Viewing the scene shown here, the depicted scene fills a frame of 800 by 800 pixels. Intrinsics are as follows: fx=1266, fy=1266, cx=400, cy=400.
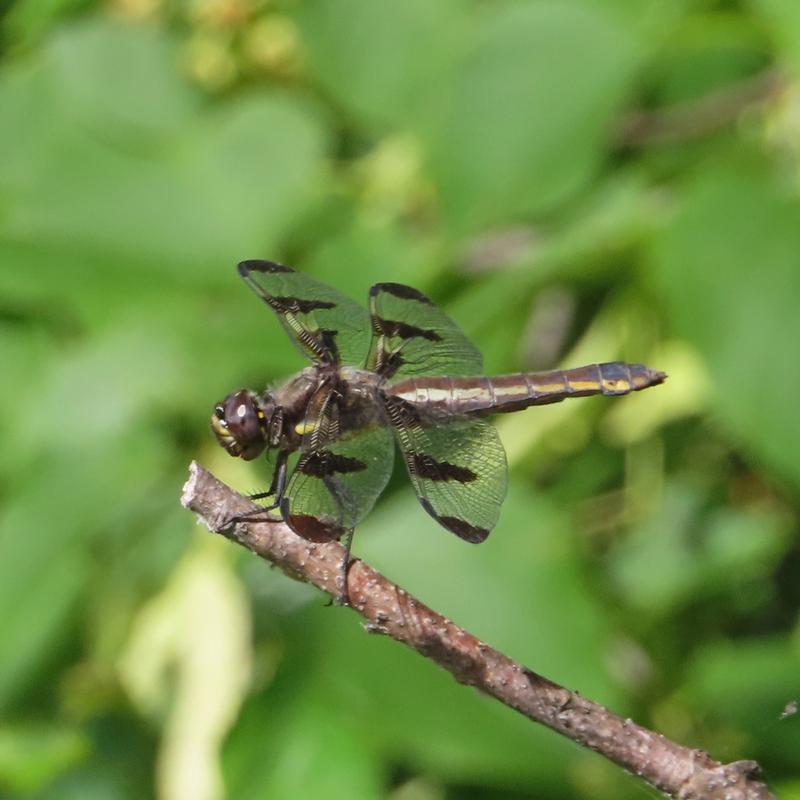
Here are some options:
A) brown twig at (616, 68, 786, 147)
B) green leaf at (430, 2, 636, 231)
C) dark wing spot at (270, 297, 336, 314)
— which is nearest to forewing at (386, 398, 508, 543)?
dark wing spot at (270, 297, 336, 314)

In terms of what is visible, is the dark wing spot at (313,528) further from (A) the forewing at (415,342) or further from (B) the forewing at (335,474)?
(A) the forewing at (415,342)

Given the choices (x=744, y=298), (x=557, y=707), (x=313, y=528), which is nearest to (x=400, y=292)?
(x=313, y=528)

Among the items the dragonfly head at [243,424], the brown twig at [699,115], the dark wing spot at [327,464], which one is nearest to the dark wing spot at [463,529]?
the dark wing spot at [327,464]

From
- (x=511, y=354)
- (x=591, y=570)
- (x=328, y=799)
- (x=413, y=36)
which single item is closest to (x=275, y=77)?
(x=413, y=36)

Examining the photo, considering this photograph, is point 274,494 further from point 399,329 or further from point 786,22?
point 786,22

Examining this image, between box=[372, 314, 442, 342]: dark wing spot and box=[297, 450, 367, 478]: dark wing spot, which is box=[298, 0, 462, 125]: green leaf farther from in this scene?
box=[297, 450, 367, 478]: dark wing spot

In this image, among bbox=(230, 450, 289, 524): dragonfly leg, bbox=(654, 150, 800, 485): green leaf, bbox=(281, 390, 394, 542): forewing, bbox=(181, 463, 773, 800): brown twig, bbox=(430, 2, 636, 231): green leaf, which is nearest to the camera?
bbox=(181, 463, 773, 800): brown twig
